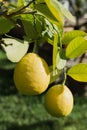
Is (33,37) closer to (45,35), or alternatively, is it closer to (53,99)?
(45,35)

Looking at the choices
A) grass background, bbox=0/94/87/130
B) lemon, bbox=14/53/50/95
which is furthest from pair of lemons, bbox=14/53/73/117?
grass background, bbox=0/94/87/130

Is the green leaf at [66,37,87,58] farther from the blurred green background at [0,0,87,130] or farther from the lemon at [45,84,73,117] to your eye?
the blurred green background at [0,0,87,130]

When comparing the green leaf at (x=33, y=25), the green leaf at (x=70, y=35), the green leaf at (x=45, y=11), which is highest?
the green leaf at (x=45, y=11)

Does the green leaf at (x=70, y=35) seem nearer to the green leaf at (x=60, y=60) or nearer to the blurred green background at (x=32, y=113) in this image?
the green leaf at (x=60, y=60)

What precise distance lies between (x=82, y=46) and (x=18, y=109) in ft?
10.2

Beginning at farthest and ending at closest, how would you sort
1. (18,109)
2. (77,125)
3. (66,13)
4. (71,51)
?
(18,109) < (77,125) < (71,51) < (66,13)

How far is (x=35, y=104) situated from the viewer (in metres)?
3.88

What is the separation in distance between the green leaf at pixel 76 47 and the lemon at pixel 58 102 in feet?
0.22

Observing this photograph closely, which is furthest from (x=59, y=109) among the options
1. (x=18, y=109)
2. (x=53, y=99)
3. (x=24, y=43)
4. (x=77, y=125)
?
(x=18, y=109)

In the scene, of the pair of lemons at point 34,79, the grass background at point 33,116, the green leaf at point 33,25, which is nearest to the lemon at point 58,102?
the pair of lemons at point 34,79

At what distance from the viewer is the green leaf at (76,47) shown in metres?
0.70

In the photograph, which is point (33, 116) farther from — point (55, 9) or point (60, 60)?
point (55, 9)

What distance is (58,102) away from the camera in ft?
2.27

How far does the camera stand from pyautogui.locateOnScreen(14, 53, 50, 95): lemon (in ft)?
2.06
